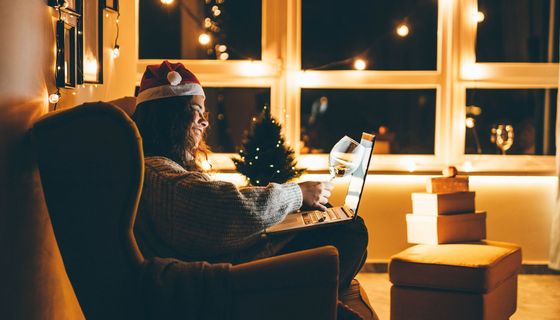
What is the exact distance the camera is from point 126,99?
2.15 metres

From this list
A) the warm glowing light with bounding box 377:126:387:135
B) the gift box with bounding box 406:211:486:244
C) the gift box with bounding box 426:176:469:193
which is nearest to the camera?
the gift box with bounding box 406:211:486:244

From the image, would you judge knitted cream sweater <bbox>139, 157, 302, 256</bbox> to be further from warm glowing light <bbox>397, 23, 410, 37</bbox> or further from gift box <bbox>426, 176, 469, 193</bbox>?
warm glowing light <bbox>397, 23, 410, 37</bbox>

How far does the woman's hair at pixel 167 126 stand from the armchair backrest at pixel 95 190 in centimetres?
47

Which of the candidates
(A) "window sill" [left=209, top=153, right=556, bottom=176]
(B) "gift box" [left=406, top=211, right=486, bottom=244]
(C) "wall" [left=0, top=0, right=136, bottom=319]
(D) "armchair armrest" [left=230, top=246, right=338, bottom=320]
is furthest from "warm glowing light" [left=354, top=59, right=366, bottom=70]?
(D) "armchair armrest" [left=230, top=246, right=338, bottom=320]

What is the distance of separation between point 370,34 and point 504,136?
1077mm

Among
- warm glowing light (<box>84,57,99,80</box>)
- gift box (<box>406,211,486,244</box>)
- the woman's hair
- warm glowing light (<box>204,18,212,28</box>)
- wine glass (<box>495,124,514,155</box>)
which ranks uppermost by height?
warm glowing light (<box>204,18,212,28</box>)

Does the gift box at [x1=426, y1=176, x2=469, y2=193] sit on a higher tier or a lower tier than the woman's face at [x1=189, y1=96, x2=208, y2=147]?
lower

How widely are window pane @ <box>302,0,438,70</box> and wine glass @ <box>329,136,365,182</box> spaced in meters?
2.35

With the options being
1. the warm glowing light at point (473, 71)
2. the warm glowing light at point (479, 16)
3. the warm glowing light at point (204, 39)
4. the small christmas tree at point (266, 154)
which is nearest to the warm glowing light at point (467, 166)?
the warm glowing light at point (473, 71)

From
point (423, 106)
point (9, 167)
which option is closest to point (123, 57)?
point (9, 167)

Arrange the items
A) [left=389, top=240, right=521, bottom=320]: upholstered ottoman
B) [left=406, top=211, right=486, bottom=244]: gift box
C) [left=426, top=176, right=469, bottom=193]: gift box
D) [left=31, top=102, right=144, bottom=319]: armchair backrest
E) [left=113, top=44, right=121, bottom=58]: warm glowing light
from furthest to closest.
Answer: [left=426, top=176, right=469, bottom=193]: gift box < [left=406, top=211, right=486, bottom=244]: gift box < [left=113, top=44, right=121, bottom=58]: warm glowing light < [left=389, top=240, right=521, bottom=320]: upholstered ottoman < [left=31, top=102, right=144, bottom=319]: armchair backrest

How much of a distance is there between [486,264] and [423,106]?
6.19ft

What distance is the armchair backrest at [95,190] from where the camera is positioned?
1426mm

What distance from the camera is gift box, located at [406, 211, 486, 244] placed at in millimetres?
3250
